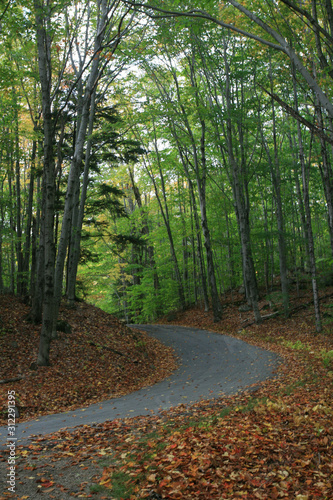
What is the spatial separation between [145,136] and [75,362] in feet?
55.9

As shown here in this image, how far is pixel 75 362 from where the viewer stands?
32.4 ft

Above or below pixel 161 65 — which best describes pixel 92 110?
below

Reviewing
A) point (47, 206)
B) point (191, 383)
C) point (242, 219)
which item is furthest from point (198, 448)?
point (242, 219)

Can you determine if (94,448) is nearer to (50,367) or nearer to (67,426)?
(67,426)

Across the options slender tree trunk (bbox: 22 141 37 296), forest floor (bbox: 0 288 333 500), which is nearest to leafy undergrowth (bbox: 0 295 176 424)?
forest floor (bbox: 0 288 333 500)

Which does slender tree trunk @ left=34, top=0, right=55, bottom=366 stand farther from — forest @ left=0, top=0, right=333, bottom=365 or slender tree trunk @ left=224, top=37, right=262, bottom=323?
slender tree trunk @ left=224, top=37, right=262, bottom=323

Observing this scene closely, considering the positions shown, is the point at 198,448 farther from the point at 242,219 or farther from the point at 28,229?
the point at 242,219

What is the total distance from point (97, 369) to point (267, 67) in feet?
49.2

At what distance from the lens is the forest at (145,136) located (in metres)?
9.07

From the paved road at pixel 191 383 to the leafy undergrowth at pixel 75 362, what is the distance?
61 cm

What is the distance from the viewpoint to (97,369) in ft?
32.6

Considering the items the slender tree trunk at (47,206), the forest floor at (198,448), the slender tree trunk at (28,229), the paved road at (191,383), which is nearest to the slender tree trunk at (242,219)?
the paved road at (191,383)

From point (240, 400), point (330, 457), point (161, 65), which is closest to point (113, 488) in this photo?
point (330, 457)

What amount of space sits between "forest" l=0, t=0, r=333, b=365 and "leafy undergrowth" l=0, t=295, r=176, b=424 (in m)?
0.71
